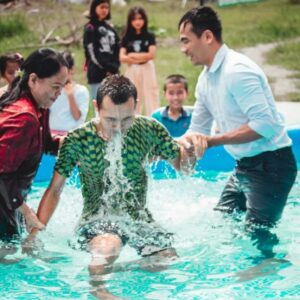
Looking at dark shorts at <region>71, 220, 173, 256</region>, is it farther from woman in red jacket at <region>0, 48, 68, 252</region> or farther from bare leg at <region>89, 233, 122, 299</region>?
woman in red jacket at <region>0, 48, 68, 252</region>

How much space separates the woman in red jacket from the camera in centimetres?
426

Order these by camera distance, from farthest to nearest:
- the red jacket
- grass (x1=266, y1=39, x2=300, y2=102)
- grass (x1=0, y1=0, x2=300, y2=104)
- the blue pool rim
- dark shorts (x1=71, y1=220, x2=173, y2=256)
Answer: grass (x1=0, y1=0, x2=300, y2=104)
grass (x1=266, y1=39, x2=300, y2=102)
the blue pool rim
dark shorts (x1=71, y1=220, x2=173, y2=256)
the red jacket

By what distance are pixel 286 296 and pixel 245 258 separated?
646mm

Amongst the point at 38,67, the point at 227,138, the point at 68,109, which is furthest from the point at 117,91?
the point at 68,109

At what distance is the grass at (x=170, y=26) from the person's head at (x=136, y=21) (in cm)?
182

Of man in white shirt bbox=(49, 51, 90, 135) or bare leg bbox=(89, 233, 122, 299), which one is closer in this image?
bare leg bbox=(89, 233, 122, 299)

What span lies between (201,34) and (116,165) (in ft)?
3.22

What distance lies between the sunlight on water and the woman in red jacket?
0.46 m

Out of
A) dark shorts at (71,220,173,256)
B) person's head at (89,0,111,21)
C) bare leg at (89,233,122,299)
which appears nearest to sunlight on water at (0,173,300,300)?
bare leg at (89,233,122,299)

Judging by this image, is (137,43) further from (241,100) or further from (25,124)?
(25,124)

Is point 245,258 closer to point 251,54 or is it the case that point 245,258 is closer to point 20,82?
point 20,82

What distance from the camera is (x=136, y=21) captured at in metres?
9.43

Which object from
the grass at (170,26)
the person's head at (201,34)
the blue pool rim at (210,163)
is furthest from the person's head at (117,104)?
the grass at (170,26)

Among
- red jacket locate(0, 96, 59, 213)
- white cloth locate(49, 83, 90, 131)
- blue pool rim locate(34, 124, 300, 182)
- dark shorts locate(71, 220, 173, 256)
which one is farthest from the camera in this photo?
white cloth locate(49, 83, 90, 131)
